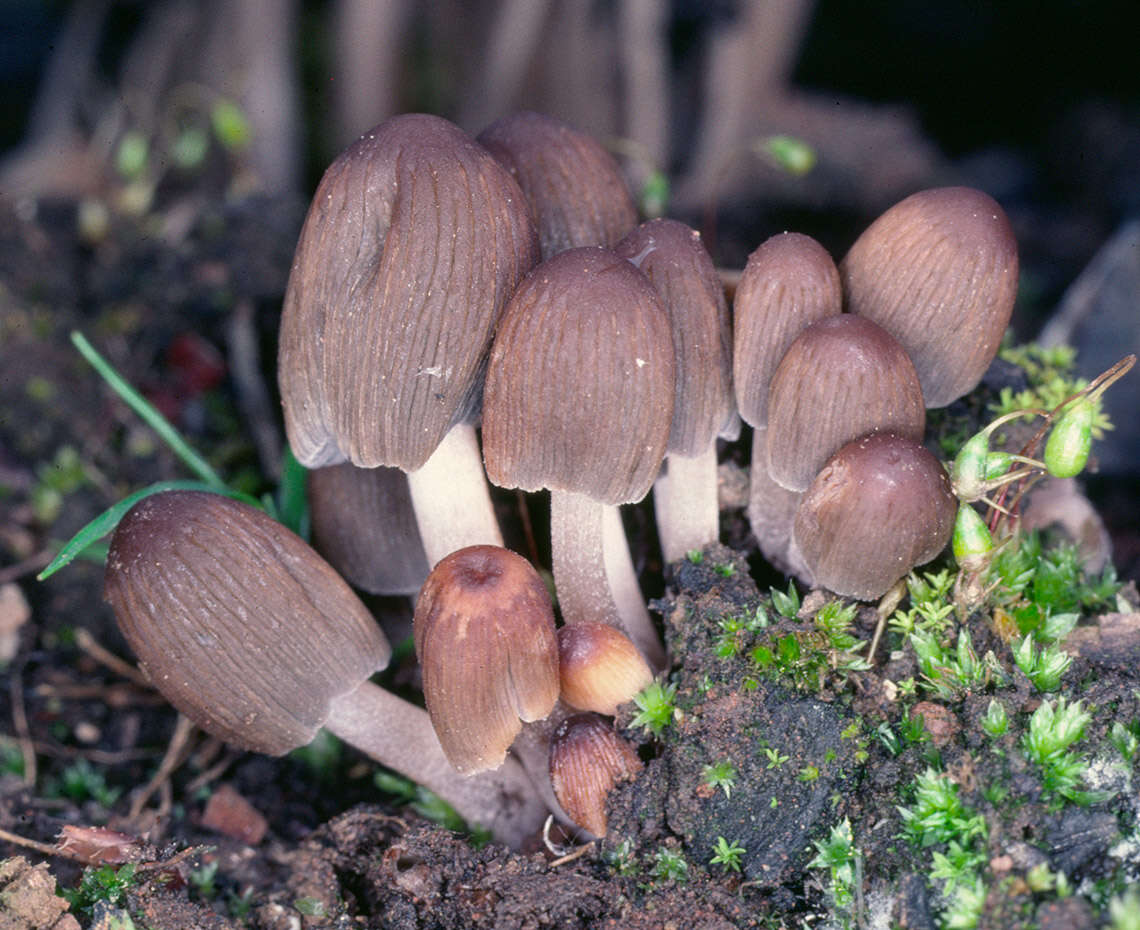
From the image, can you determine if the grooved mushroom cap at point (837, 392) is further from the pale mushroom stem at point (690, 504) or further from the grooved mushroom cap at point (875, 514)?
the pale mushroom stem at point (690, 504)

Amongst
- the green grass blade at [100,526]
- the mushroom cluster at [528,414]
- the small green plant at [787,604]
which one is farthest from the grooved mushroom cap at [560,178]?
the green grass blade at [100,526]

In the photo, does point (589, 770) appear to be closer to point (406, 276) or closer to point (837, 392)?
point (837, 392)

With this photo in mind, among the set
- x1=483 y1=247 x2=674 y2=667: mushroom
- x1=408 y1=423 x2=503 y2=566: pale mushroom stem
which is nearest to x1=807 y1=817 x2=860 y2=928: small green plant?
x1=483 y1=247 x2=674 y2=667: mushroom

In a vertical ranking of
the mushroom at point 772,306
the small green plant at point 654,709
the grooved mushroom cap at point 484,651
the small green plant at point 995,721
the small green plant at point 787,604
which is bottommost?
the small green plant at point 654,709

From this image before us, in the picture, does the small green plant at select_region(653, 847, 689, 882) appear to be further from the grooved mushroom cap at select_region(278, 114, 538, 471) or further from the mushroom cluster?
the grooved mushroom cap at select_region(278, 114, 538, 471)

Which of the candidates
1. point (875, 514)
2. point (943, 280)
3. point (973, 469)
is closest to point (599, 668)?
point (875, 514)
